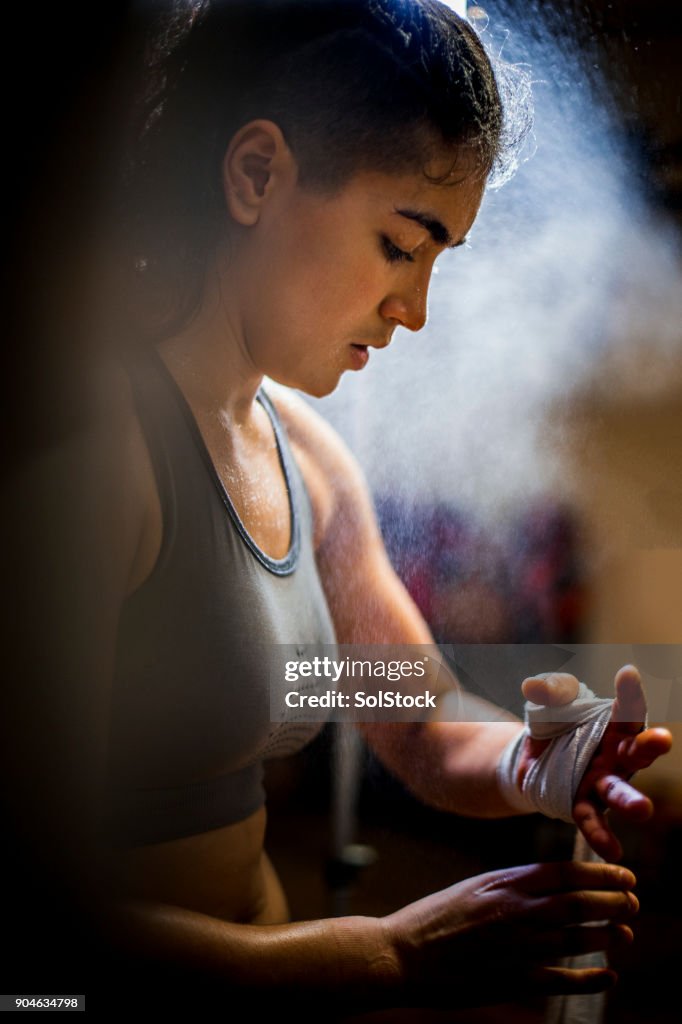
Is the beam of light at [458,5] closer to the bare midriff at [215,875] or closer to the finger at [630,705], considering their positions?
the finger at [630,705]

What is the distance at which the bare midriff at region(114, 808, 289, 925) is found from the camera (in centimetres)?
72

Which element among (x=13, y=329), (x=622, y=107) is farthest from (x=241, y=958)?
(x=622, y=107)

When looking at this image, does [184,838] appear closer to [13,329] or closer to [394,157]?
[13,329]

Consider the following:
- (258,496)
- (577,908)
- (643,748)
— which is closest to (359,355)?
(258,496)

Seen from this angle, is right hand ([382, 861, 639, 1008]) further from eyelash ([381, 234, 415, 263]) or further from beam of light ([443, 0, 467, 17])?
beam of light ([443, 0, 467, 17])

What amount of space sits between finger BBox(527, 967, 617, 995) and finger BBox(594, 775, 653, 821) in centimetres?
18

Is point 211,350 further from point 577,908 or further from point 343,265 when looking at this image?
point 577,908

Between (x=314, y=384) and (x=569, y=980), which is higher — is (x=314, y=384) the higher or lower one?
the higher one

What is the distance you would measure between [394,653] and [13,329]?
468 mm

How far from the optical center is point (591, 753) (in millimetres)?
695

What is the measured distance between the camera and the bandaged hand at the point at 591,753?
0.68m

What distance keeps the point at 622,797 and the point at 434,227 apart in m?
0.50

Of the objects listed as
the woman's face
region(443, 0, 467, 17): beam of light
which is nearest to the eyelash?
the woman's face

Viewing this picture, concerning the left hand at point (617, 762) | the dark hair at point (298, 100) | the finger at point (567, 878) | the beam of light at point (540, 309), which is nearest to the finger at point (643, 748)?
the left hand at point (617, 762)
